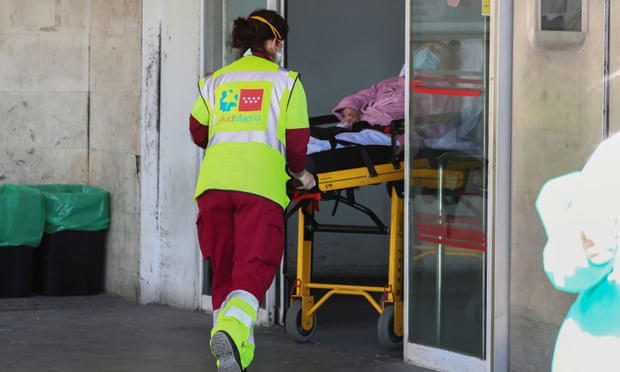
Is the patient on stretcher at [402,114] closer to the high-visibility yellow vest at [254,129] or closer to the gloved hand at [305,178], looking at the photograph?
the gloved hand at [305,178]

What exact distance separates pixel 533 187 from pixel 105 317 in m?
3.92

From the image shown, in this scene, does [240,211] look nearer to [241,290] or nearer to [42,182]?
[241,290]

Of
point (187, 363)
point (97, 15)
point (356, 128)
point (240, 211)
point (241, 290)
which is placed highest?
point (97, 15)

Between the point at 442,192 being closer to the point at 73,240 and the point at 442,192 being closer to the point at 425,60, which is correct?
the point at 425,60

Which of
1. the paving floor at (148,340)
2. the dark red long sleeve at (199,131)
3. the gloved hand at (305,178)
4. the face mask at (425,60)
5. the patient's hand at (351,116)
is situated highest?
the face mask at (425,60)

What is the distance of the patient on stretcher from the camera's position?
22.4ft

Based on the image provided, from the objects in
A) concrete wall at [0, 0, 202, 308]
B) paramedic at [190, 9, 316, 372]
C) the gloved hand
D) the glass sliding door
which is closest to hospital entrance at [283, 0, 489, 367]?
the glass sliding door

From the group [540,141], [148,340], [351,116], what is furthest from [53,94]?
[540,141]

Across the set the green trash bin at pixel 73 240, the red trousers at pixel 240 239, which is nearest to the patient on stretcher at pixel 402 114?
the red trousers at pixel 240 239

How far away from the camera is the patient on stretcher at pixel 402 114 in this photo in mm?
6832

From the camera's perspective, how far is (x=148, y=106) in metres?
9.45

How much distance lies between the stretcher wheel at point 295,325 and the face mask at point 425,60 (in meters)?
1.74

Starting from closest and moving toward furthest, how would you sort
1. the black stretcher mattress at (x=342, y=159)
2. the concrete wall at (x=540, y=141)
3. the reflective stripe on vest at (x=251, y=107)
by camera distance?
the concrete wall at (x=540, y=141) → the reflective stripe on vest at (x=251, y=107) → the black stretcher mattress at (x=342, y=159)

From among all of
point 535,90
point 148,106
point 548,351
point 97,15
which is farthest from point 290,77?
point 97,15
